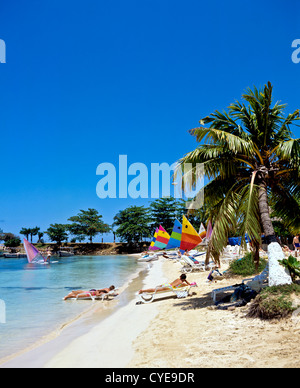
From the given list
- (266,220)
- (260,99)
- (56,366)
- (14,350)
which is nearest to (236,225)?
(266,220)

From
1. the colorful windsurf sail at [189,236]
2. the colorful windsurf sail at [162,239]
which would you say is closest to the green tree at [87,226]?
the colorful windsurf sail at [162,239]

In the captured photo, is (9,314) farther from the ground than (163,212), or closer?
closer

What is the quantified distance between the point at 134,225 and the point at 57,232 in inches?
898

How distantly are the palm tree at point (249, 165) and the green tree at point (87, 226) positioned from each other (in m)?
65.8

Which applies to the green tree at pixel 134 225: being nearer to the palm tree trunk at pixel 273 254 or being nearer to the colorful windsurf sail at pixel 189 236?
the colorful windsurf sail at pixel 189 236

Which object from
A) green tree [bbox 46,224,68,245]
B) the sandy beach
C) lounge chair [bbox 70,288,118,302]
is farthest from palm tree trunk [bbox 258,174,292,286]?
green tree [bbox 46,224,68,245]

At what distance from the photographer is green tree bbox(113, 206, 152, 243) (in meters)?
64.9

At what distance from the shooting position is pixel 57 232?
244ft

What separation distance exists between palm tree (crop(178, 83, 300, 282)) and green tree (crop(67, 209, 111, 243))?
65.8 metres

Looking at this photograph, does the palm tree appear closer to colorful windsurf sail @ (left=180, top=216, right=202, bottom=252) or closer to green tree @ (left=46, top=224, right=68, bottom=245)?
colorful windsurf sail @ (left=180, top=216, right=202, bottom=252)
